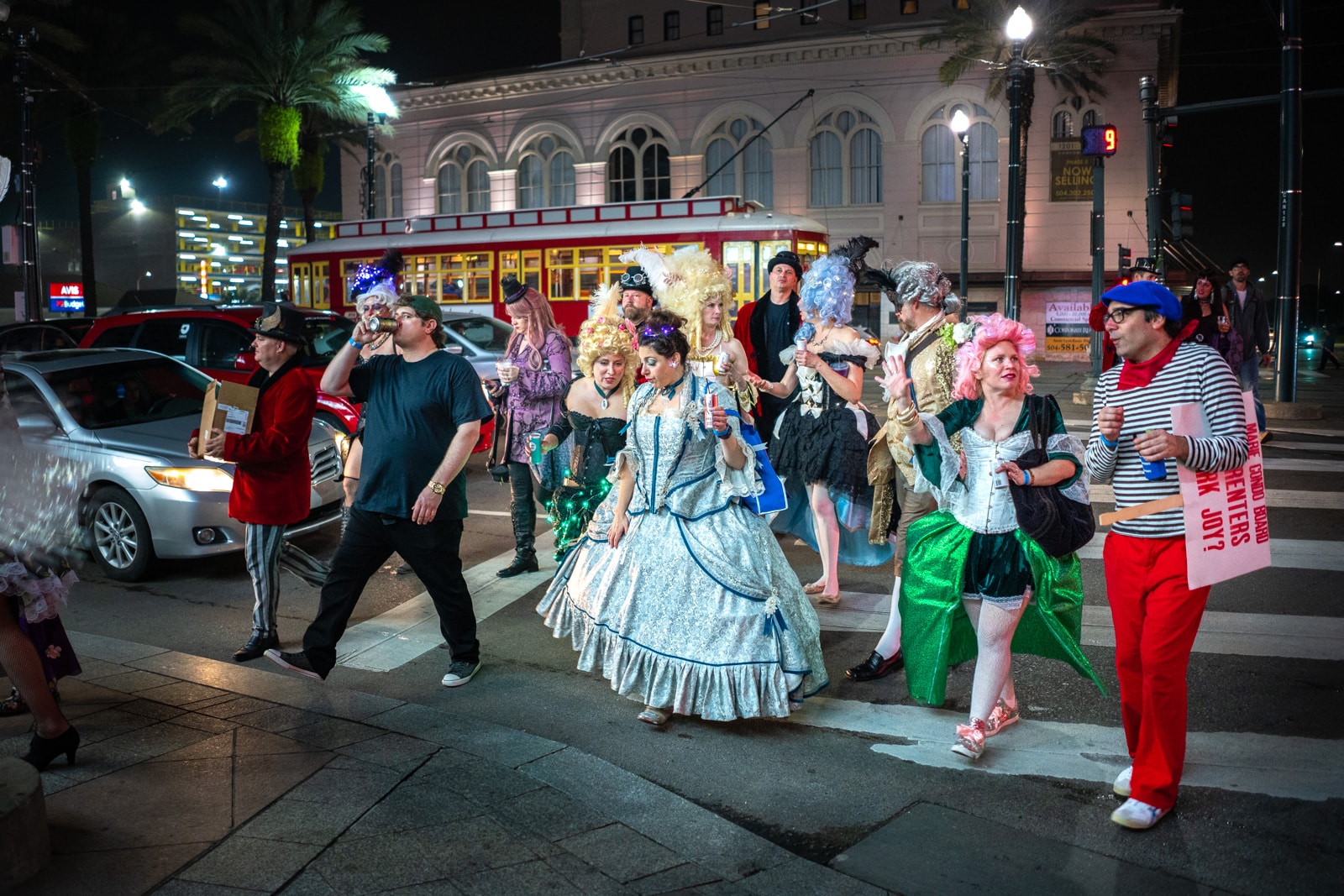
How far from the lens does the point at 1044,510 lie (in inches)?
169

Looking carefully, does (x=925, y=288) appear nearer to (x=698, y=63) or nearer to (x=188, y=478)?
(x=188, y=478)

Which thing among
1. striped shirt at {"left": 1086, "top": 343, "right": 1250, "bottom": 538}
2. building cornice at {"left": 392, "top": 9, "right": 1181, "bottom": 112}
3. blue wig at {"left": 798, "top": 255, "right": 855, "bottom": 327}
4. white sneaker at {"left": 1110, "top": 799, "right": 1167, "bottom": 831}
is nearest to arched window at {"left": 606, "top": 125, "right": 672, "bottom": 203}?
building cornice at {"left": 392, "top": 9, "right": 1181, "bottom": 112}

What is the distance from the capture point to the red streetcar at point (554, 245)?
66.9 ft

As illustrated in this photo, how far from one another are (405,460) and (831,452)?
2.53 m

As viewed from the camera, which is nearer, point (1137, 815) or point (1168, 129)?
point (1137, 815)

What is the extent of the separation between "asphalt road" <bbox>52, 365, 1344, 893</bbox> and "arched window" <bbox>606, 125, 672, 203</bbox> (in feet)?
108

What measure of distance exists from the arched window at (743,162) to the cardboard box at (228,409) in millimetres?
33187

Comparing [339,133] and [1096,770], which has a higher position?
[339,133]

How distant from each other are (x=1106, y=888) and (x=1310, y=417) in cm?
1400

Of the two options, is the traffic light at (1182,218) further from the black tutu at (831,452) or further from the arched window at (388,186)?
the arched window at (388,186)

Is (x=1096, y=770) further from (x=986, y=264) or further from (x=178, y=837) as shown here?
(x=986, y=264)

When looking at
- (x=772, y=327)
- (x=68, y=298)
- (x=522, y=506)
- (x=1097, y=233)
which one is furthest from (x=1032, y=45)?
(x=68, y=298)

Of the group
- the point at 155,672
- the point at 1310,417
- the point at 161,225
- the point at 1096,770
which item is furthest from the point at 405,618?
the point at 161,225

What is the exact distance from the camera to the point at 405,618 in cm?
684
